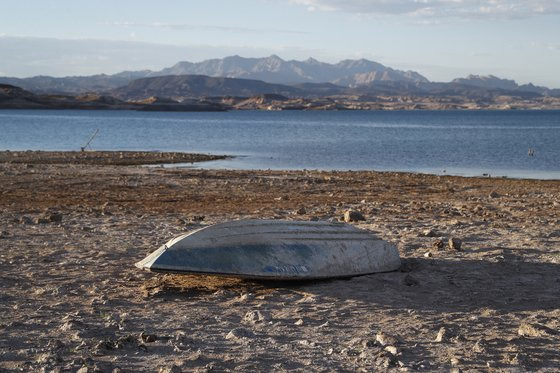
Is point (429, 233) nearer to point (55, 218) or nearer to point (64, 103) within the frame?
point (55, 218)

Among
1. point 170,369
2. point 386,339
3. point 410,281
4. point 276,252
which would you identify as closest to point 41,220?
point 276,252

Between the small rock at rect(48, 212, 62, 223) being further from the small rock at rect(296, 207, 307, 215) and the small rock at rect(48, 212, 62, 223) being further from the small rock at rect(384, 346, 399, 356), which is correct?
the small rock at rect(384, 346, 399, 356)

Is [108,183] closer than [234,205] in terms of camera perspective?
No

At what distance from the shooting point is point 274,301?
29.7ft

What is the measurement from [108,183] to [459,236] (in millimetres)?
12280

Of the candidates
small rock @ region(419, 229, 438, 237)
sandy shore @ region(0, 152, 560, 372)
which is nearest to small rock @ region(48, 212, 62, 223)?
sandy shore @ region(0, 152, 560, 372)

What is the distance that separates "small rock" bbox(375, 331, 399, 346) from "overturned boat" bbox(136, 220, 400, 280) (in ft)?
7.17

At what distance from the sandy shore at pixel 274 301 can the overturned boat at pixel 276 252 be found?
24 cm

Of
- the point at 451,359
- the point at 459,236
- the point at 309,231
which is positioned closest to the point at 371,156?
the point at 459,236

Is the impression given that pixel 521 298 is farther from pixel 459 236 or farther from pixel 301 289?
pixel 459 236

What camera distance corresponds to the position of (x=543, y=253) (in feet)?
38.5

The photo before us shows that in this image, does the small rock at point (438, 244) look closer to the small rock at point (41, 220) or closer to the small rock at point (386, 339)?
the small rock at point (386, 339)

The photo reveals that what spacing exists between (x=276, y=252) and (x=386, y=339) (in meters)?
2.62

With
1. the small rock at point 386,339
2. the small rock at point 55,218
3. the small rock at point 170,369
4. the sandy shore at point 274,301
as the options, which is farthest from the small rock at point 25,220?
the small rock at point 386,339
